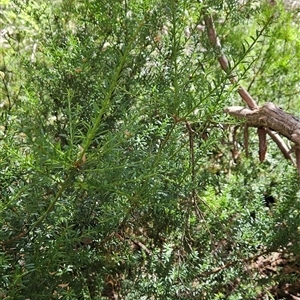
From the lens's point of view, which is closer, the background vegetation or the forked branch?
the background vegetation

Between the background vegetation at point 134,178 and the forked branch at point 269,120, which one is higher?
the forked branch at point 269,120

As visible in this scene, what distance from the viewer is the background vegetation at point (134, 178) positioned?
55 centimetres

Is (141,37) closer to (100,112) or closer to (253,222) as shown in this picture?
(100,112)

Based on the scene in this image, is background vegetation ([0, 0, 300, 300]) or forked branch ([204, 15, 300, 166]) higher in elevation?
forked branch ([204, 15, 300, 166])

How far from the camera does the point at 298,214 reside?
923 mm

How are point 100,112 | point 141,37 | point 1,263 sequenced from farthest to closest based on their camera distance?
point 141,37 < point 1,263 < point 100,112

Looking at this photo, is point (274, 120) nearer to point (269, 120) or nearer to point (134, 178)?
point (269, 120)

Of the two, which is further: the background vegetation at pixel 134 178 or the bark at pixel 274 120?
the bark at pixel 274 120

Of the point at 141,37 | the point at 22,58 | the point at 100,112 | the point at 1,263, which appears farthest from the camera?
the point at 22,58

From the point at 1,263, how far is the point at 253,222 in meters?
0.59

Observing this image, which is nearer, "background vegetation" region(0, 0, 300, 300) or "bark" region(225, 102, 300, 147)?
"background vegetation" region(0, 0, 300, 300)

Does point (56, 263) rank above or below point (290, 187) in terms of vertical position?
below

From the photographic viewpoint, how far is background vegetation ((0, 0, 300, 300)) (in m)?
0.55

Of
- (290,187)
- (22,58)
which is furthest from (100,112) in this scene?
(290,187)
